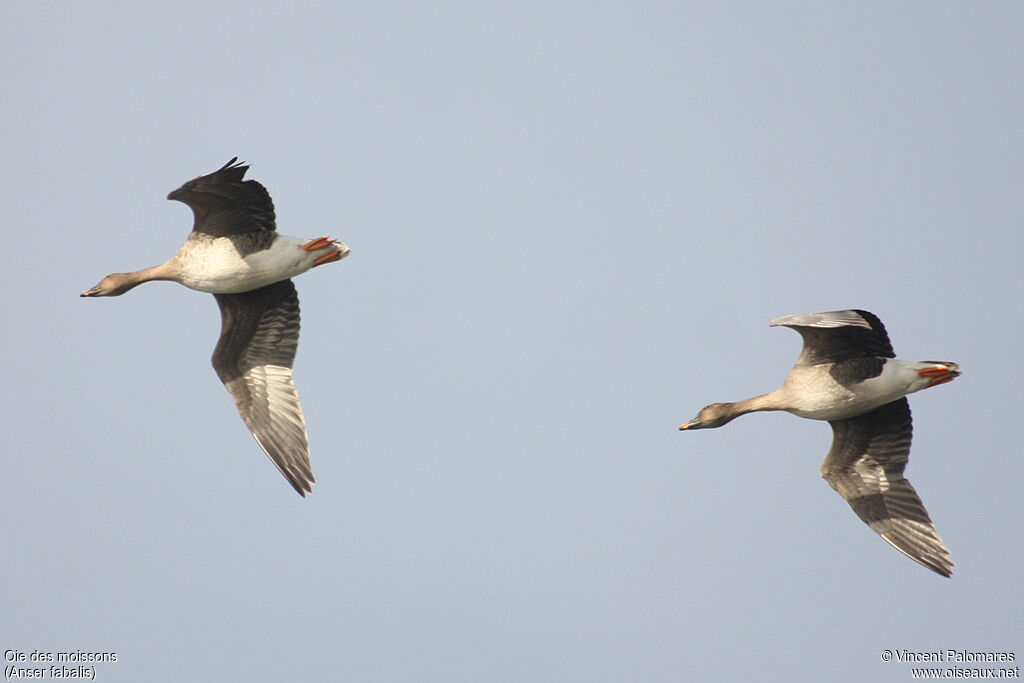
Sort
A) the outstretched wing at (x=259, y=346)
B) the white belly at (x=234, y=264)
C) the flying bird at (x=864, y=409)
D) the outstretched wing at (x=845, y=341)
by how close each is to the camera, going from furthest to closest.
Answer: the outstretched wing at (x=259, y=346) < the white belly at (x=234, y=264) < the flying bird at (x=864, y=409) < the outstretched wing at (x=845, y=341)

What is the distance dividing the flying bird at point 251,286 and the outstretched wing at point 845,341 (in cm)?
697

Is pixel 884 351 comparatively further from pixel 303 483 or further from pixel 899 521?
pixel 303 483

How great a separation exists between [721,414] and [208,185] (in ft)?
27.0

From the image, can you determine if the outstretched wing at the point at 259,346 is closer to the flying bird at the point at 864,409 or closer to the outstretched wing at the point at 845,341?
the flying bird at the point at 864,409

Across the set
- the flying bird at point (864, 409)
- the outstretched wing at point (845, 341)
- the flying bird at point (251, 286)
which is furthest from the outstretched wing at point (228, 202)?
the outstretched wing at point (845, 341)

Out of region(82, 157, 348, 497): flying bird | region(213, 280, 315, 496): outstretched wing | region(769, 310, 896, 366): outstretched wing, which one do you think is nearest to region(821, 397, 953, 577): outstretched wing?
region(769, 310, 896, 366): outstretched wing

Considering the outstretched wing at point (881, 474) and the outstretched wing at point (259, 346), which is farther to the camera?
the outstretched wing at point (259, 346)

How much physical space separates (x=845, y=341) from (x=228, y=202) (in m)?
8.92

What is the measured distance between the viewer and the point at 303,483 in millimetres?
21641

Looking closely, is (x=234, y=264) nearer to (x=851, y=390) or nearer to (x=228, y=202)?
(x=228, y=202)

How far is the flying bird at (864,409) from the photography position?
806 inches

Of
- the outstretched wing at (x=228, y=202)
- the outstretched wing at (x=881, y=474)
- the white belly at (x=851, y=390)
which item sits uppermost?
the outstretched wing at (x=228, y=202)

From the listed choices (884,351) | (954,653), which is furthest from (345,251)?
(954,653)

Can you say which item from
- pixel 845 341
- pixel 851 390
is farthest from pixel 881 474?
pixel 845 341
